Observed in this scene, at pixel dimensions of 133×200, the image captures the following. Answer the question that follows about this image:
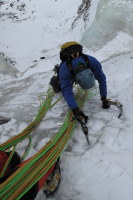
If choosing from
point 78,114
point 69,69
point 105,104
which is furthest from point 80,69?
point 105,104

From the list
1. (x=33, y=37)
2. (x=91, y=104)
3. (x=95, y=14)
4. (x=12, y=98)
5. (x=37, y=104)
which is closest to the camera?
(x=91, y=104)

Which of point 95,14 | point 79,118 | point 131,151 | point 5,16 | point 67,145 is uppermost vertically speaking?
point 5,16

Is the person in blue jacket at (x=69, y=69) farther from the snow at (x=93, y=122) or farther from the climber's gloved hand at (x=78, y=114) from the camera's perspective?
the snow at (x=93, y=122)

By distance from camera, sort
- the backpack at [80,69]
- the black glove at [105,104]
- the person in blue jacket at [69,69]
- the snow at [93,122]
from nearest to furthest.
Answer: the snow at [93,122] < the backpack at [80,69] < the person in blue jacket at [69,69] < the black glove at [105,104]

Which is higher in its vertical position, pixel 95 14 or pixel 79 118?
pixel 95 14

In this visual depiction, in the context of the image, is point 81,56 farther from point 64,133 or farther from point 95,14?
point 95,14

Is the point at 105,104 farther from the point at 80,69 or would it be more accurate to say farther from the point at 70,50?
the point at 70,50

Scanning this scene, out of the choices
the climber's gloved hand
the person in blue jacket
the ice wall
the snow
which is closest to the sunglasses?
the person in blue jacket

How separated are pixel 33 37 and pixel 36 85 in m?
7.98

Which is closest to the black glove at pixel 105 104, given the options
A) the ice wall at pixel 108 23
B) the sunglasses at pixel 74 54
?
the sunglasses at pixel 74 54

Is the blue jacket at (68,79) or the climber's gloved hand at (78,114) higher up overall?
the blue jacket at (68,79)

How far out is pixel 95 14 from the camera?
36.5 feet

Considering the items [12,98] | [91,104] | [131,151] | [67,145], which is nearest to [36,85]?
[12,98]

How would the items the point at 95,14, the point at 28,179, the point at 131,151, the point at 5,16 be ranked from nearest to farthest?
the point at 28,179, the point at 131,151, the point at 95,14, the point at 5,16
